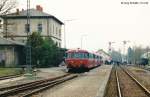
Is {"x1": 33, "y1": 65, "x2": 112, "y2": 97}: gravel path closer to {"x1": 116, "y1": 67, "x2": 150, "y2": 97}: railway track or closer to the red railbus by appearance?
{"x1": 116, "y1": 67, "x2": 150, "y2": 97}: railway track

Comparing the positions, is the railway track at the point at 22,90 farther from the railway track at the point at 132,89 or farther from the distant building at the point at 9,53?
the distant building at the point at 9,53

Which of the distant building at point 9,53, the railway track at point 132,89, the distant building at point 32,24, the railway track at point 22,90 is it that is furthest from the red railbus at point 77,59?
the distant building at point 32,24

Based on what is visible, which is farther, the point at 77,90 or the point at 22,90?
the point at 77,90

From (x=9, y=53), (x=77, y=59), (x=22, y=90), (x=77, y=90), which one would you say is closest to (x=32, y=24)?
(x=9, y=53)

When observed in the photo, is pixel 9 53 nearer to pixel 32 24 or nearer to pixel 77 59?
pixel 77 59

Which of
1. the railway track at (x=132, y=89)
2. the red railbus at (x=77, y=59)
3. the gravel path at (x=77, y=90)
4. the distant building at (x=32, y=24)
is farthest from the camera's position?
the distant building at (x=32, y=24)

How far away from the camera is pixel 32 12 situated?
98312mm

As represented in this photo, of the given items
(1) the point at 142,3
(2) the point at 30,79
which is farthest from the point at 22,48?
(1) the point at 142,3

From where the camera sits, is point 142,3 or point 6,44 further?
point 6,44

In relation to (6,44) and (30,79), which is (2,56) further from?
(30,79)

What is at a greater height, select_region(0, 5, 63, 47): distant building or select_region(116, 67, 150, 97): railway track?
select_region(0, 5, 63, 47): distant building

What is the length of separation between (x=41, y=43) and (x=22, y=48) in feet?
22.3

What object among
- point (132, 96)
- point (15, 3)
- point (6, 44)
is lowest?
point (132, 96)

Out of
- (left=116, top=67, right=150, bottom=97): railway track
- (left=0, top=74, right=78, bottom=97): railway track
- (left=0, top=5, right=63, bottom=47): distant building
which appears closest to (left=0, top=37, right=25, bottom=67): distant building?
(left=0, top=5, right=63, bottom=47): distant building
